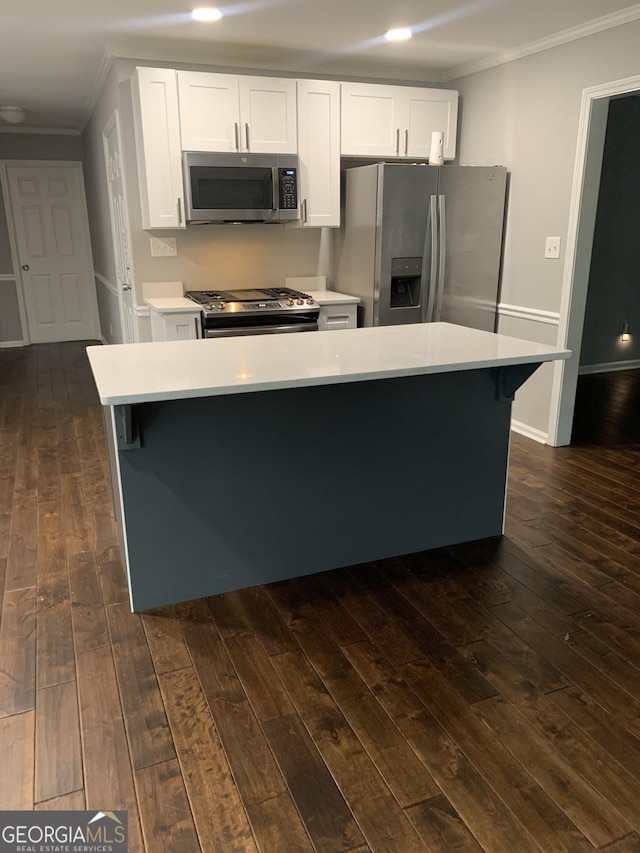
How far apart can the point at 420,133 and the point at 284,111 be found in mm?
1016

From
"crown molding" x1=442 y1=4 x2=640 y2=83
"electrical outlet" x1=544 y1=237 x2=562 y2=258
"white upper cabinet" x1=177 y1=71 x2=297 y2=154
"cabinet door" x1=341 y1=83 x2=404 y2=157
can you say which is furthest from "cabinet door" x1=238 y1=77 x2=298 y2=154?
"electrical outlet" x1=544 y1=237 x2=562 y2=258

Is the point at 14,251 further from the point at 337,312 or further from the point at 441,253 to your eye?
the point at 441,253

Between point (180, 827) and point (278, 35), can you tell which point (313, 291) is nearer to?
point (278, 35)

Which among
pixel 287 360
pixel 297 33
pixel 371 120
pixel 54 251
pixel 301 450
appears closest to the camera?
pixel 287 360

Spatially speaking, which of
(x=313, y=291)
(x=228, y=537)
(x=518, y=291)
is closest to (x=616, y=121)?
(x=518, y=291)

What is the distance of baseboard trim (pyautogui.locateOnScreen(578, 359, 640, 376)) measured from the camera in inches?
232

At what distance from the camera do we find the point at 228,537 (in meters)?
2.48

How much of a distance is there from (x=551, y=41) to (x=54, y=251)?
18.9 feet

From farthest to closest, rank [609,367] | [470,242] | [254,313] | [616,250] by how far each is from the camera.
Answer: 1. [609,367]
2. [616,250]
3. [470,242]
4. [254,313]

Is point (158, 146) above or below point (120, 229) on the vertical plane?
above

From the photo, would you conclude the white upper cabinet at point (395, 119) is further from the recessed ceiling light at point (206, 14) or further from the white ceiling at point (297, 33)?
the recessed ceiling light at point (206, 14)

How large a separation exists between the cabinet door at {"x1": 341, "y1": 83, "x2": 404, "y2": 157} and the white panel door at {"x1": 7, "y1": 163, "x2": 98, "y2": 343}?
4.23 metres

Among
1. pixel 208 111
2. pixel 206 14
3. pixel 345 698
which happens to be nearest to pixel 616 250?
pixel 208 111

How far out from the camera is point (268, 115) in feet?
13.6
